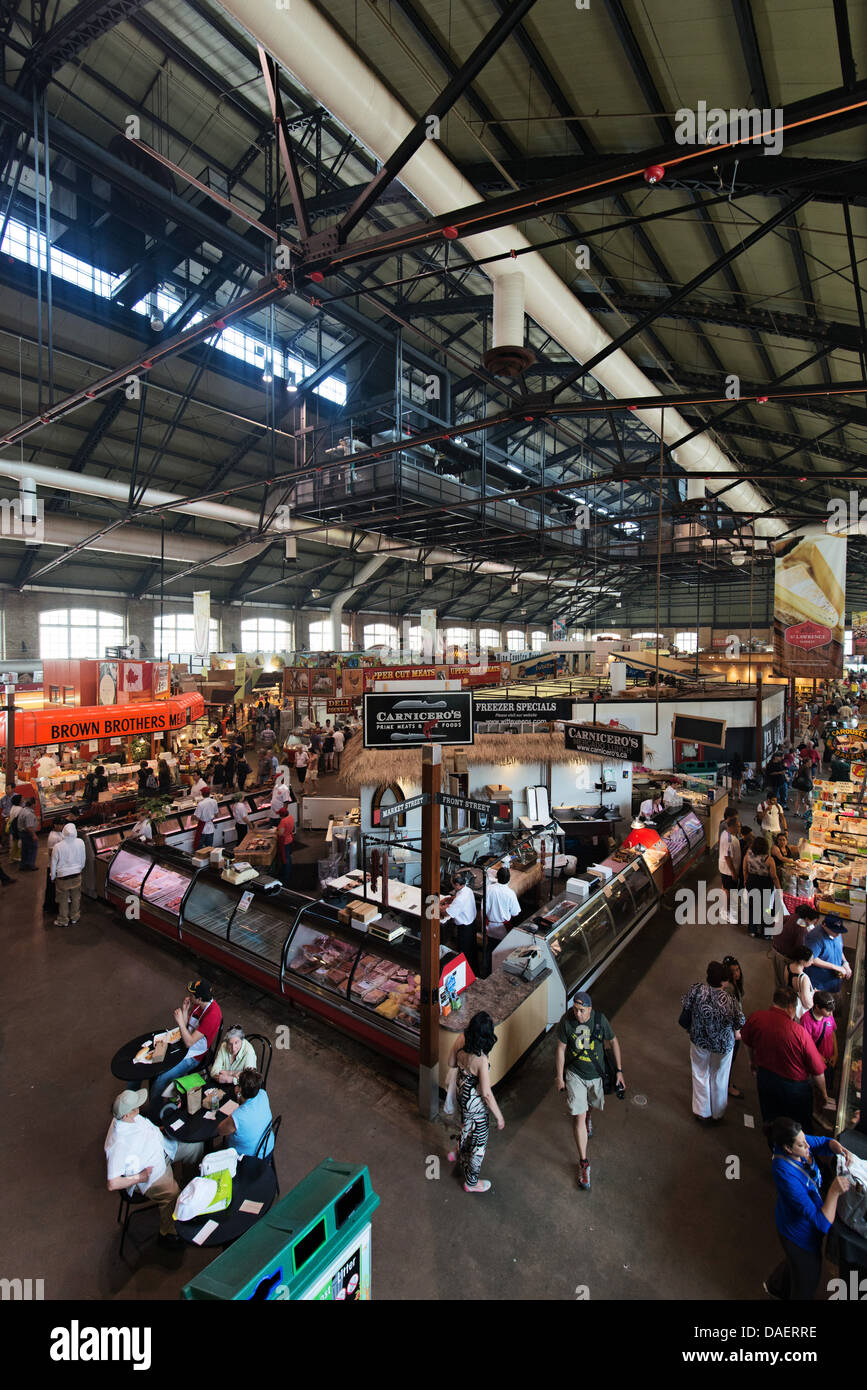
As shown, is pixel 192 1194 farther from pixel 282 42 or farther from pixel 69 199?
pixel 69 199

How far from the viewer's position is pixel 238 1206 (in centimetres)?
349

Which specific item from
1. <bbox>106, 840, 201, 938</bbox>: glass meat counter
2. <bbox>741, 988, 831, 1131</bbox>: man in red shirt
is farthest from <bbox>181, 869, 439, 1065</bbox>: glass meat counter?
<bbox>741, 988, 831, 1131</bbox>: man in red shirt

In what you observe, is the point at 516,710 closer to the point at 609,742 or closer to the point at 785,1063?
the point at 609,742

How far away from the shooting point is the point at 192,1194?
3.37m

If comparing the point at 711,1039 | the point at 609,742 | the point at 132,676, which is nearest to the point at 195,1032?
the point at 711,1039

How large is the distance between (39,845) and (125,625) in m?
16.5

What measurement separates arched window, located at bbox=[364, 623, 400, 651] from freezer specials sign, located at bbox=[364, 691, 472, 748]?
110 ft

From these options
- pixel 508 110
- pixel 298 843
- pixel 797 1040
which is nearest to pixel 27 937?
Result: pixel 298 843

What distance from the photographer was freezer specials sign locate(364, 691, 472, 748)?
5.08 meters

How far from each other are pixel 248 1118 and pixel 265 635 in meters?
31.1

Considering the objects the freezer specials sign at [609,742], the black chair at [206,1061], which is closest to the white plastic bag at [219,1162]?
the black chair at [206,1061]

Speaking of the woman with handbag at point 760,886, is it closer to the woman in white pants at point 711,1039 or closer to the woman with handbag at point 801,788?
the woman in white pants at point 711,1039

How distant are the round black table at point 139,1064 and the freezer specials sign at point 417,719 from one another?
9.68 ft

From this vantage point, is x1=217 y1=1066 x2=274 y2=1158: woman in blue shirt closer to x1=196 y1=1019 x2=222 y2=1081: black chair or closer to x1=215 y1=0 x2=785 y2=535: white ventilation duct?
x1=196 y1=1019 x2=222 y2=1081: black chair
